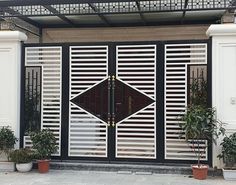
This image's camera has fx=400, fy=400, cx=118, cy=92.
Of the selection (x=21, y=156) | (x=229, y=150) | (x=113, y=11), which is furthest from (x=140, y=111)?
(x=113, y=11)

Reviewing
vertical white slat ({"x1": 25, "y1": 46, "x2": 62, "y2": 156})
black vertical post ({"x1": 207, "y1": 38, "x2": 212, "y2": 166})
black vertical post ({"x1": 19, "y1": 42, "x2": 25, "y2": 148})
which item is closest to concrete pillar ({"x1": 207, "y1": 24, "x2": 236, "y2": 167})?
black vertical post ({"x1": 207, "y1": 38, "x2": 212, "y2": 166})

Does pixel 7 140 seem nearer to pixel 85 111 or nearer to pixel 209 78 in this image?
pixel 85 111

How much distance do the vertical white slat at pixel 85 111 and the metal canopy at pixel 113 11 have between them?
1.33 meters

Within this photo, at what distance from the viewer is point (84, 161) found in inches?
336

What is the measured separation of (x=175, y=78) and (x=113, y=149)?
6.50 ft

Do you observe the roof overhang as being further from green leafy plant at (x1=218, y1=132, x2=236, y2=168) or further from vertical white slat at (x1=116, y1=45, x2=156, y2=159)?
green leafy plant at (x1=218, y1=132, x2=236, y2=168)

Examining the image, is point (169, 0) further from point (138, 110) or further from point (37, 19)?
point (37, 19)

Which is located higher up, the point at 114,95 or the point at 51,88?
the point at 51,88

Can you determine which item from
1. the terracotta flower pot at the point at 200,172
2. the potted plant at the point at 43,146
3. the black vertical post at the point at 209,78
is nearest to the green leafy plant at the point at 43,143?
the potted plant at the point at 43,146

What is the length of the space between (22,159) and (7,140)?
519 millimetres

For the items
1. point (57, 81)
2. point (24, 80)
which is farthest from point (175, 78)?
point (24, 80)

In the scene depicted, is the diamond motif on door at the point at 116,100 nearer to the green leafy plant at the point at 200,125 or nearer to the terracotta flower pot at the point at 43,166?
the green leafy plant at the point at 200,125

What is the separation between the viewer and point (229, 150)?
7.50 metres

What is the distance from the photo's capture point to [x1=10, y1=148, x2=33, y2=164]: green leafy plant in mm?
8203
